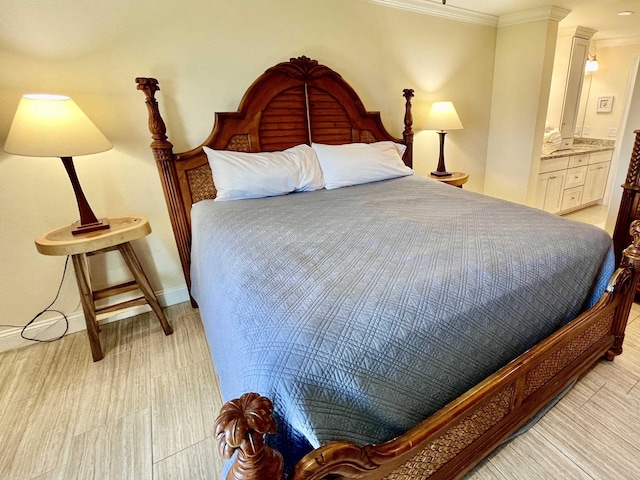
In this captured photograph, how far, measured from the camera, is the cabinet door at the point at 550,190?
348 centimetres

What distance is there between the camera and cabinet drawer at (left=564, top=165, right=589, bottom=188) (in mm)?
3723

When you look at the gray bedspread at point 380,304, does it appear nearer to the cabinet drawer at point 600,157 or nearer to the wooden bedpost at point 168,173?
the wooden bedpost at point 168,173

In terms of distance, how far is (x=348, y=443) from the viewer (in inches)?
26.6

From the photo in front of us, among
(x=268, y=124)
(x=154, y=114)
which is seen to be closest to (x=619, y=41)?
(x=268, y=124)

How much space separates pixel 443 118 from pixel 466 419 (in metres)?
2.62

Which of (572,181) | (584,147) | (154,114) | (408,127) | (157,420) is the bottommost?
(157,420)

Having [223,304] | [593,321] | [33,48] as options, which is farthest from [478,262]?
[33,48]

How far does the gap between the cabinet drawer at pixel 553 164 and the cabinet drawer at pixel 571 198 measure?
0.37m

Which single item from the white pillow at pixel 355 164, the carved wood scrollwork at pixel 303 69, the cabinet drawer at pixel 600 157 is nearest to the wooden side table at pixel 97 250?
the white pillow at pixel 355 164

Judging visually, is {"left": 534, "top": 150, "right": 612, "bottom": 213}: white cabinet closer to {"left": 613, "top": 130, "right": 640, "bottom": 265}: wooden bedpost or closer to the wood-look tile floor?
{"left": 613, "top": 130, "right": 640, "bottom": 265}: wooden bedpost

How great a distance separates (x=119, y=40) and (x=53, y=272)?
1.50 metres

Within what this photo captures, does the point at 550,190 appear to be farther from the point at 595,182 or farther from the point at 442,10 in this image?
the point at 442,10

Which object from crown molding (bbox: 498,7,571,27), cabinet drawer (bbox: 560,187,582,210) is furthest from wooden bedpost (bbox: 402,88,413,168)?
cabinet drawer (bbox: 560,187,582,210)

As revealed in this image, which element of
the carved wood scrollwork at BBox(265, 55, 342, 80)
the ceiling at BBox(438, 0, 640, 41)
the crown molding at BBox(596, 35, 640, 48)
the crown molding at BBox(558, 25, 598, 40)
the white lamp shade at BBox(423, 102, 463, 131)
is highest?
the ceiling at BBox(438, 0, 640, 41)
